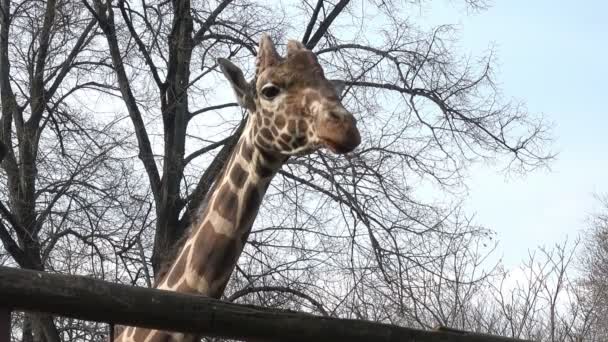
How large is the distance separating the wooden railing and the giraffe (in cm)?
116

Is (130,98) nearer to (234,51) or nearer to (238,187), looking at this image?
(234,51)

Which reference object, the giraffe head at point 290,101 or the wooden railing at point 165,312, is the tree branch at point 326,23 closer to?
the giraffe head at point 290,101

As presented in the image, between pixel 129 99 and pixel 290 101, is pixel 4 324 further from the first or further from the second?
pixel 129 99

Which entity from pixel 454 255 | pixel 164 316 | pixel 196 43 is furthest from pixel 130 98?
pixel 164 316

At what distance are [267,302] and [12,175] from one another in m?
3.65

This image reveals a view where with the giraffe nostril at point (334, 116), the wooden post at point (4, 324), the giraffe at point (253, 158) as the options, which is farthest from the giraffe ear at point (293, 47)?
the wooden post at point (4, 324)

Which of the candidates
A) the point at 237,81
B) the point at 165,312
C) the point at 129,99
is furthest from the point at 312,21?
the point at 165,312

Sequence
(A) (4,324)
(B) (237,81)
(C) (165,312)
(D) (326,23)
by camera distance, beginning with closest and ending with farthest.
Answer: (A) (4,324), (C) (165,312), (B) (237,81), (D) (326,23)

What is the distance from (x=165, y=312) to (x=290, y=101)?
1.87m

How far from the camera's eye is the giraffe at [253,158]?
4.59 m

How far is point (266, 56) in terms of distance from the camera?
4.94 metres

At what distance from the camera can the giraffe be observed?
4586mm

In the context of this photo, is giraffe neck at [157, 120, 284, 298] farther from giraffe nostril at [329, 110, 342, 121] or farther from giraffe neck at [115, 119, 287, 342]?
giraffe nostril at [329, 110, 342, 121]

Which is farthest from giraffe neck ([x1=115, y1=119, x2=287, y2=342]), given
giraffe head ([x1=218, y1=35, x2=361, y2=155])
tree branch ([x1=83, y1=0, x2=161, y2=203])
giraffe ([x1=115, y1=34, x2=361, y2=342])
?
tree branch ([x1=83, y1=0, x2=161, y2=203])
